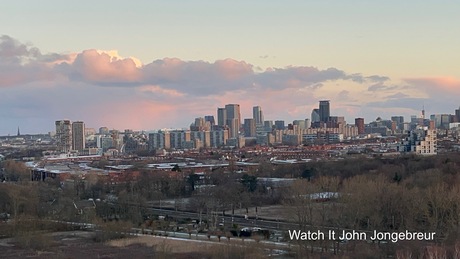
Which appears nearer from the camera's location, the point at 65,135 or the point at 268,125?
the point at 65,135

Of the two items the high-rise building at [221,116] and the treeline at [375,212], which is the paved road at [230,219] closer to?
the treeline at [375,212]

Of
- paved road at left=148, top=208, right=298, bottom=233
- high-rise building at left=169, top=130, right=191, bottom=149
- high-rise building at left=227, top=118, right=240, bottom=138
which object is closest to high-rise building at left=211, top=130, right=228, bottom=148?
high-rise building at left=169, top=130, right=191, bottom=149

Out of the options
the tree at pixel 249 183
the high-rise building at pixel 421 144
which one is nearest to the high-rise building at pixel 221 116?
the high-rise building at pixel 421 144

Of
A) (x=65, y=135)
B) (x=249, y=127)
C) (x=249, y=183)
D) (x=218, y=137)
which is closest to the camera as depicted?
(x=249, y=183)

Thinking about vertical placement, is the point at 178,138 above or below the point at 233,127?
below

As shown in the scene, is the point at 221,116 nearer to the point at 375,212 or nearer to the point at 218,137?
the point at 218,137

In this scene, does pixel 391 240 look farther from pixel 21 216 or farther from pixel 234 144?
pixel 234 144

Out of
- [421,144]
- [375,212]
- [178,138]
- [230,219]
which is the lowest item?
[230,219]

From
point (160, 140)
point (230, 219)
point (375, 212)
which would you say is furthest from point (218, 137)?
point (375, 212)

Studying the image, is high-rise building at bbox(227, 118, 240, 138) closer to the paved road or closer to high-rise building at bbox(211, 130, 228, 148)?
high-rise building at bbox(211, 130, 228, 148)

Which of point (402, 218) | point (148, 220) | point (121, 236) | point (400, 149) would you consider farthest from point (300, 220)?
point (400, 149)
